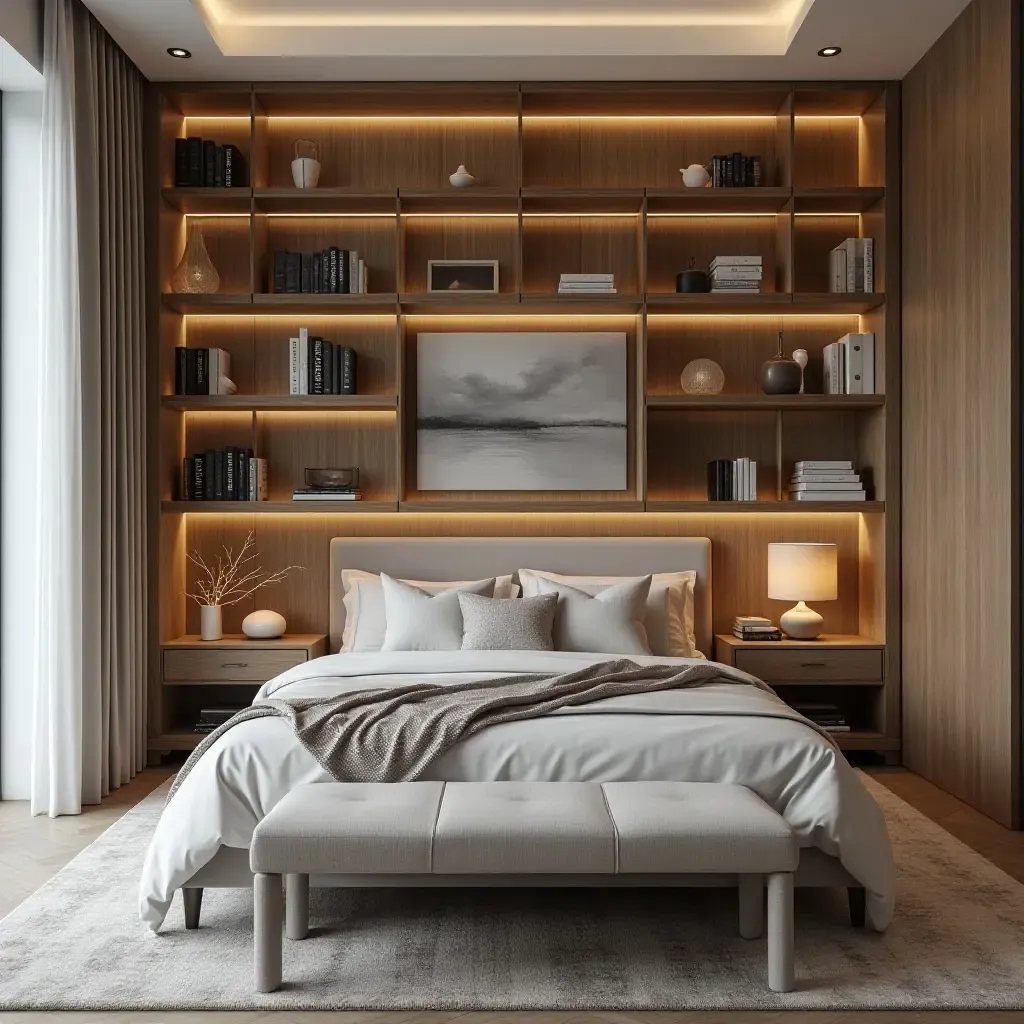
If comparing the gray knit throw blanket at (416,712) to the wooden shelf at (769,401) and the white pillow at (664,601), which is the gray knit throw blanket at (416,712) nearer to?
the white pillow at (664,601)

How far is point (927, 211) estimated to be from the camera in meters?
4.58

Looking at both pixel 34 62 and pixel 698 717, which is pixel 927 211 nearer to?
pixel 698 717

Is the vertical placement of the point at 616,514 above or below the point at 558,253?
below

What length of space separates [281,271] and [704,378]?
2.05 meters

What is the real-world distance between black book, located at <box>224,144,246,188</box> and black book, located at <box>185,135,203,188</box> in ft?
0.38

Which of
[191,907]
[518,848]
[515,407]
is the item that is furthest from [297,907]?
[515,407]

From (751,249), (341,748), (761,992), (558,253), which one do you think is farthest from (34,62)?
(761,992)

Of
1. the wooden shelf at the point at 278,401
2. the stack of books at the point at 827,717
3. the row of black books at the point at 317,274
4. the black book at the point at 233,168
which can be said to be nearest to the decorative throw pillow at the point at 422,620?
the wooden shelf at the point at 278,401

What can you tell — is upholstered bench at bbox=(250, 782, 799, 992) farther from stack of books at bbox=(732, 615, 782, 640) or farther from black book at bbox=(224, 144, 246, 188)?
black book at bbox=(224, 144, 246, 188)

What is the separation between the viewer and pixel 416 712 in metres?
3.10

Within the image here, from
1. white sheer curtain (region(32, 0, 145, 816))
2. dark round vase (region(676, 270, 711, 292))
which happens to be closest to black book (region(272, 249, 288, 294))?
white sheer curtain (region(32, 0, 145, 816))

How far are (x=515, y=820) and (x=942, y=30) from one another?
12.3 feet

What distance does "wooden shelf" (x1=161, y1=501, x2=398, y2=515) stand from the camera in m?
4.89

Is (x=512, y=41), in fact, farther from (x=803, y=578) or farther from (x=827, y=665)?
(x=827, y=665)
